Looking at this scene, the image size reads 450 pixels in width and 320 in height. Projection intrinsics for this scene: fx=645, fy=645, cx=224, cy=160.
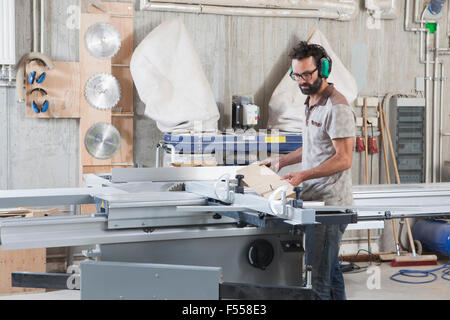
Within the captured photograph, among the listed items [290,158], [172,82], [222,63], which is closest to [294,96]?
[222,63]

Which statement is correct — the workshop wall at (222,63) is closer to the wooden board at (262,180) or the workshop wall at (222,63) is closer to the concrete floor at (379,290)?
the concrete floor at (379,290)

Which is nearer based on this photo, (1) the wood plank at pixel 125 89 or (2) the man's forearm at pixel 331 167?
(2) the man's forearm at pixel 331 167

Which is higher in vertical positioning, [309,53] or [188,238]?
[309,53]

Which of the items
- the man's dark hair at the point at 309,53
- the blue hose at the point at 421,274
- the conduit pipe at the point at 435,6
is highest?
the conduit pipe at the point at 435,6

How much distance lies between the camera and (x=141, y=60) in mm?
4516

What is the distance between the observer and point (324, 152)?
9.05 ft

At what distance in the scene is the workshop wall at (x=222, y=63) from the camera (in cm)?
456

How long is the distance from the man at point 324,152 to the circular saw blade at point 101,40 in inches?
83.0

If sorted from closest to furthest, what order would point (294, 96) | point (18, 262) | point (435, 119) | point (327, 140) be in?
point (327, 140) < point (18, 262) < point (294, 96) < point (435, 119)

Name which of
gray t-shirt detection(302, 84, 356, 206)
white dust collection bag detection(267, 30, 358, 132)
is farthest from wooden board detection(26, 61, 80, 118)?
gray t-shirt detection(302, 84, 356, 206)

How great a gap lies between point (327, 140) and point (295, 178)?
0.32 metres

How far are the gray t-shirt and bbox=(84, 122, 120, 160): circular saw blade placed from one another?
2193 millimetres

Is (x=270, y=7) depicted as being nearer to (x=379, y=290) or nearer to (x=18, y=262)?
(x=379, y=290)

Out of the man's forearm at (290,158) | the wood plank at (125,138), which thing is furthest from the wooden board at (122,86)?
the man's forearm at (290,158)
